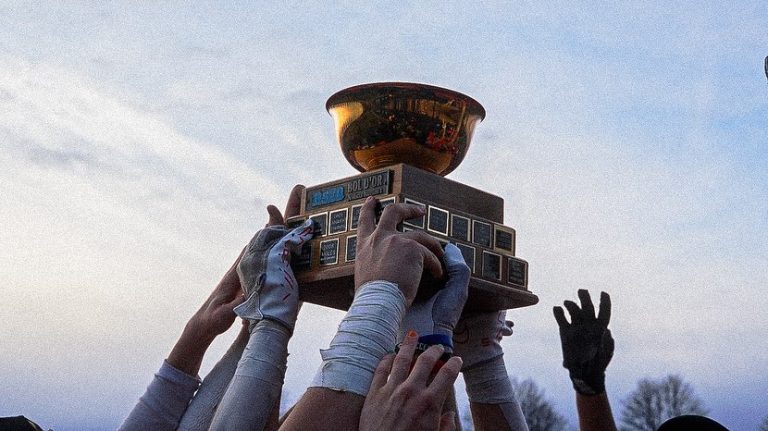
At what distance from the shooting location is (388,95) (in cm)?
486

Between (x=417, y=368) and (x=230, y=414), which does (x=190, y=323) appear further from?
(x=417, y=368)

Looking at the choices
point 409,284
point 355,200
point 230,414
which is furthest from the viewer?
point 355,200

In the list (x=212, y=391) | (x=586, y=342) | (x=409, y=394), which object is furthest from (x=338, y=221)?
(x=409, y=394)

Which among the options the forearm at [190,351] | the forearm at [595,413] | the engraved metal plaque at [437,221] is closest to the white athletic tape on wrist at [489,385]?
the forearm at [595,413]

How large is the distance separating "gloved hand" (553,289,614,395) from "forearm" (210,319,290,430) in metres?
1.85

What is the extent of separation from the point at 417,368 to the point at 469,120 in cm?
232

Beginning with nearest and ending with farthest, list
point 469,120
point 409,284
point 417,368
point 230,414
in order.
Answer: point 417,368
point 409,284
point 230,414
point 469,120

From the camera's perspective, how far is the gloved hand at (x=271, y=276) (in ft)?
14.9

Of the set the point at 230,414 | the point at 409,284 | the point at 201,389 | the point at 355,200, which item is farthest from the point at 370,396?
the point at 201,389

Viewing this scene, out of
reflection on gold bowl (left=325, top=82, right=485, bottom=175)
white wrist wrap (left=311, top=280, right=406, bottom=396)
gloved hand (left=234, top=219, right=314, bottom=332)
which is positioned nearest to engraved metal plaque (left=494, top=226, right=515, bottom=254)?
reflection on gold bowl (left=325, top=82, right=485, bottom=175)

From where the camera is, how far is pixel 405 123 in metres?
4.86

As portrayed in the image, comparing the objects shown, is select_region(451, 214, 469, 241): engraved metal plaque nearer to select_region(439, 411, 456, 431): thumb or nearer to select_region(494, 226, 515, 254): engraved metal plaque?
select_region(494, 226, 515, 254): engraved metal plaque

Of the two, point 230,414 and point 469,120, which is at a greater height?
point 469,120

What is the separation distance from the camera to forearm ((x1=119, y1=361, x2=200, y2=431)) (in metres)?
4.96
